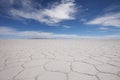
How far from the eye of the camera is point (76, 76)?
1.53 m

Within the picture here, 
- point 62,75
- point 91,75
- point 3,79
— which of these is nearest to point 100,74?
point 91,75

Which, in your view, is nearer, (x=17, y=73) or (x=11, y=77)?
(x=11, y=77)

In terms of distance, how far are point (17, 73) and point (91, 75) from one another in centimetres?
128

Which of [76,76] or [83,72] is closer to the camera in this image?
[76,76]

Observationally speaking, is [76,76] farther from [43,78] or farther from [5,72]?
[5,72]

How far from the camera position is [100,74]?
1.59m

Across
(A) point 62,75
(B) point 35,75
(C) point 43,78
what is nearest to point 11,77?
(B) point 35,75

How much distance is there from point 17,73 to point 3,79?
23 cm

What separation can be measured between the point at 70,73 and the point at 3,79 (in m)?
1.09

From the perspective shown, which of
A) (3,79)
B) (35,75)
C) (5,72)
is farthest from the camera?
(5,72)

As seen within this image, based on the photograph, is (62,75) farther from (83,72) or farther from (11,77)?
(11,77)

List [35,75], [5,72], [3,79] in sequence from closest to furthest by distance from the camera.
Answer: [3,79]
[35,75]
[5,72]

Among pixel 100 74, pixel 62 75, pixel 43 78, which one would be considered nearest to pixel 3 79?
pixel 43 78

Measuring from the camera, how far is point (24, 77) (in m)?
1.52
